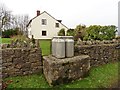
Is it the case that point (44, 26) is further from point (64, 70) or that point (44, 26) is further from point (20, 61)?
point (64, 70)

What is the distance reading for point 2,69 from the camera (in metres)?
6.26

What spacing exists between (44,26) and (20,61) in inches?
1135

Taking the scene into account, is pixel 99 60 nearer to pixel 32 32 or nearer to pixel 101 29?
pixel 101 29

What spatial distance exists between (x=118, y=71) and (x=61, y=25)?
28.6 metres

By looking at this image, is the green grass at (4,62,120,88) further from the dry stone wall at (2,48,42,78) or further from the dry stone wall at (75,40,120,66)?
the dry stone wall at (75,40,120,66)

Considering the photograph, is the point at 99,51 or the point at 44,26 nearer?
the point at 99,51

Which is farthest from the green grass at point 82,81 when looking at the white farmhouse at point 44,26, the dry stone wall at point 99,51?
the white farmhouse at point 44,26

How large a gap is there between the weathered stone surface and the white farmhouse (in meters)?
28.8

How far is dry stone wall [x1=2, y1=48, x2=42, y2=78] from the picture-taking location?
631 centimetres

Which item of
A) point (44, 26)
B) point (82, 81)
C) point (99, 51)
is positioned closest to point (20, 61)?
point (82, 81)

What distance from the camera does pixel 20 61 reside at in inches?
256

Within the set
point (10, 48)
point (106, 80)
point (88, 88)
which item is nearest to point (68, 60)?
point (88, 88)

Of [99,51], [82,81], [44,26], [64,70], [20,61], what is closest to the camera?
[64,70]

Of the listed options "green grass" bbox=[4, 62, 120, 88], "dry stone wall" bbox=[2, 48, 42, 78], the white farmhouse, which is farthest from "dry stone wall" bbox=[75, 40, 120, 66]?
the white farmhouse
